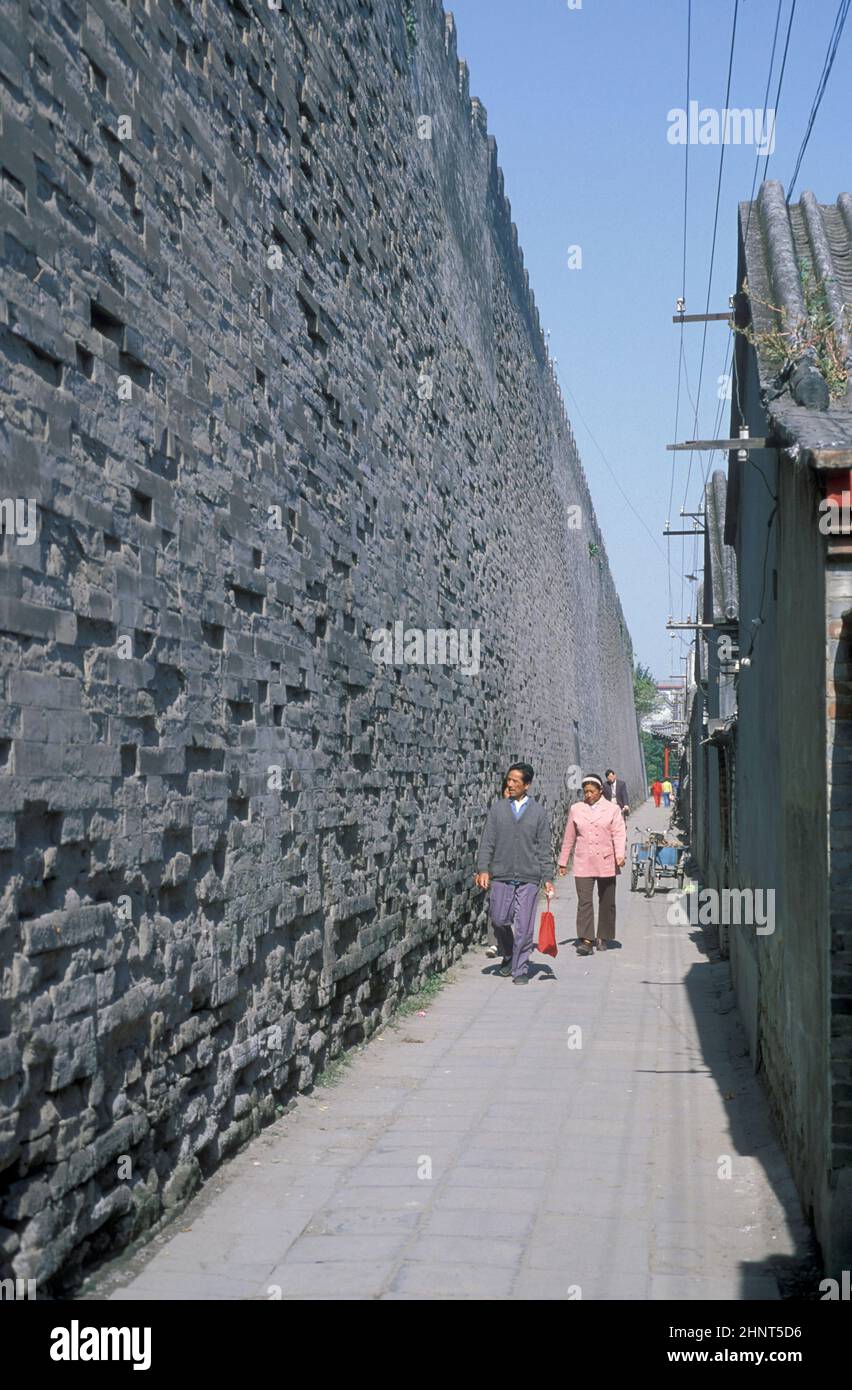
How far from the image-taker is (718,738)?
11.7 metres

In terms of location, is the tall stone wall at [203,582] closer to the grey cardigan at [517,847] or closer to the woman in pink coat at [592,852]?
the grey cardigan at [517,847]

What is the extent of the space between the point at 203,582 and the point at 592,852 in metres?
7.61

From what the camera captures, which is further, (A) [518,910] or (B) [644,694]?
(B) [644,694]

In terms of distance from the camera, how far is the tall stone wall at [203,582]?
3939 millimetres

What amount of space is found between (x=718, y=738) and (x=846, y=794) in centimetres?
739

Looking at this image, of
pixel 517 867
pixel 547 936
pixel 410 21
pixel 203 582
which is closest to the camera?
pixel 203 582

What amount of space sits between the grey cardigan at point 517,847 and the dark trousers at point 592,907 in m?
1.73

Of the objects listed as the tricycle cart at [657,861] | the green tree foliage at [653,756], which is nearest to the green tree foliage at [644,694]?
the green tree foliage at [653,756]

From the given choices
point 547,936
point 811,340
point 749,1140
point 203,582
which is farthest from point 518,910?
point 203,582

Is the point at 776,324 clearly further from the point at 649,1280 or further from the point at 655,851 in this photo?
the point at 655,851

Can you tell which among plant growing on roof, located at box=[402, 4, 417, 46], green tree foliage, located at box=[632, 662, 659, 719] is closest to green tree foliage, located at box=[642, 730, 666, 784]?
green tree foliage, located at box=[632, 662, 659, 719]

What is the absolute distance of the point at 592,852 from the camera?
12.4 m

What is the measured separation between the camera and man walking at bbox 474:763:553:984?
10.6 meters

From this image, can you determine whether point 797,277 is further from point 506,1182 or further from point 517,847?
point 506,1182
